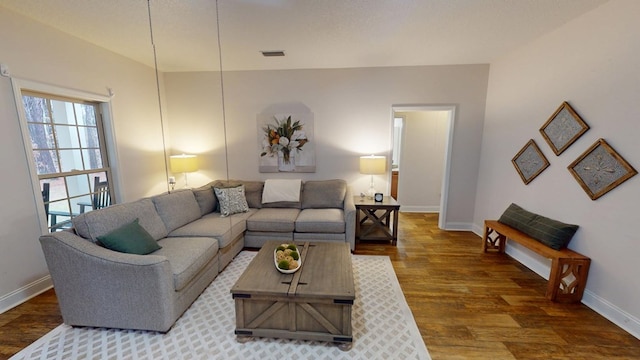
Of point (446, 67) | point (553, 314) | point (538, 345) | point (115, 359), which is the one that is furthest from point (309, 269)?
point (446, 67)

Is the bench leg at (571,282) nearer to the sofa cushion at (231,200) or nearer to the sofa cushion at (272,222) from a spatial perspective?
the sofa cushion at (272,222)

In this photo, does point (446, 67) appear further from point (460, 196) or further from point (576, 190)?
point (576, 190)

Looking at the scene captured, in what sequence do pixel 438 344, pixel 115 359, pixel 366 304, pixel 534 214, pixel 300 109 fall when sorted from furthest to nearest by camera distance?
pixel 300 109 → pixel 534 214 → pixel 366 304 → pixel 438 344 → pixel 115 359

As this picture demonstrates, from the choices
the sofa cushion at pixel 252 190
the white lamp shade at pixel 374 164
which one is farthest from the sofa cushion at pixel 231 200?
the white lamp shade at pixel 374 164

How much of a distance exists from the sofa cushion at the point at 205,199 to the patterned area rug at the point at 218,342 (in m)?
1.51

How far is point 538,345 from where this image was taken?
1765mm

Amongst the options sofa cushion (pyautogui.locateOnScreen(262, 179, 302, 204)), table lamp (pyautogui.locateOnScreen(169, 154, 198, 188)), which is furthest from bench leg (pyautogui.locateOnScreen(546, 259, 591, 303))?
table lamp (pyautogui.locateOnScreen(169, 154, 198, 188))

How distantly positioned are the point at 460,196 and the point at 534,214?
125 cm

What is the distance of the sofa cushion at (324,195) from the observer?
12.1ft

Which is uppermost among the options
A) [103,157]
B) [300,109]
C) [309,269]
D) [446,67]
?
[446,67]

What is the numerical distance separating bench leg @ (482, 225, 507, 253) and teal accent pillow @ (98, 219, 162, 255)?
388 centimetres

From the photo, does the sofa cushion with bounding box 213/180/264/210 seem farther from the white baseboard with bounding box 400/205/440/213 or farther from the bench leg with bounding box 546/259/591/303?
the bench leg with bounding box 546/259/591/303

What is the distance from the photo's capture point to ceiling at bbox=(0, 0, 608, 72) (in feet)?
6.83

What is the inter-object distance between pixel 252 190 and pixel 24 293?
8.15ft
